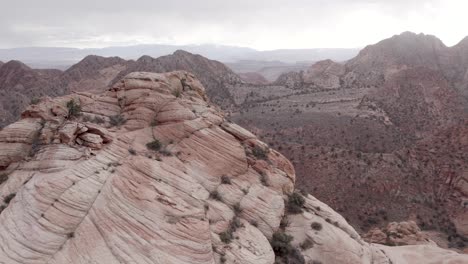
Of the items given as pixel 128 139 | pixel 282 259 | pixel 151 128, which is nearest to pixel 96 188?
pixel 128 139

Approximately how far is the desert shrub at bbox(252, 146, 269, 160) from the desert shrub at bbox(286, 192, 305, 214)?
3.01 meters

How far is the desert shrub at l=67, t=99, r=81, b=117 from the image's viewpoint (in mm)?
25094

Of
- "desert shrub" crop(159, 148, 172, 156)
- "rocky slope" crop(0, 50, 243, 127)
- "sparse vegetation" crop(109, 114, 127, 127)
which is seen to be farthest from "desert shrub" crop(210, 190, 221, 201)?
"rocky slope" crop(0, 50, 243, 127)

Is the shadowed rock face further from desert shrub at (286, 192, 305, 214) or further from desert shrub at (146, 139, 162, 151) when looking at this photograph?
desert shrub at (286, 192, 305, 214)

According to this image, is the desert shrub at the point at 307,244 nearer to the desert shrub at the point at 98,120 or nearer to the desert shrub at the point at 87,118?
the desert shrub at the point at 98,120

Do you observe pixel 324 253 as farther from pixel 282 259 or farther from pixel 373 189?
pixel 373 189

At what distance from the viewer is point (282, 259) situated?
77.7 feet

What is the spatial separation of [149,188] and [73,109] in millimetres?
7590

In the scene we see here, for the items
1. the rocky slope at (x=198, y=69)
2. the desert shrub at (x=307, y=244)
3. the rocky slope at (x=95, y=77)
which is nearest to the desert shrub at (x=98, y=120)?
the desert shrub at (x=307, y=244)

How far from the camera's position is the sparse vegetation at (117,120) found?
2616cm

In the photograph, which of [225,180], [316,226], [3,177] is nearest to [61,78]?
[3,177]

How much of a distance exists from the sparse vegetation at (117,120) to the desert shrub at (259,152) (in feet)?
27.0

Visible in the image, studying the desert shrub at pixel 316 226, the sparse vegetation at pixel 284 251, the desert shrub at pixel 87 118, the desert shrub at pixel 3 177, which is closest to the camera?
the desert shrub at pixel 3 177

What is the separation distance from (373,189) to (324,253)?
2952 cm
